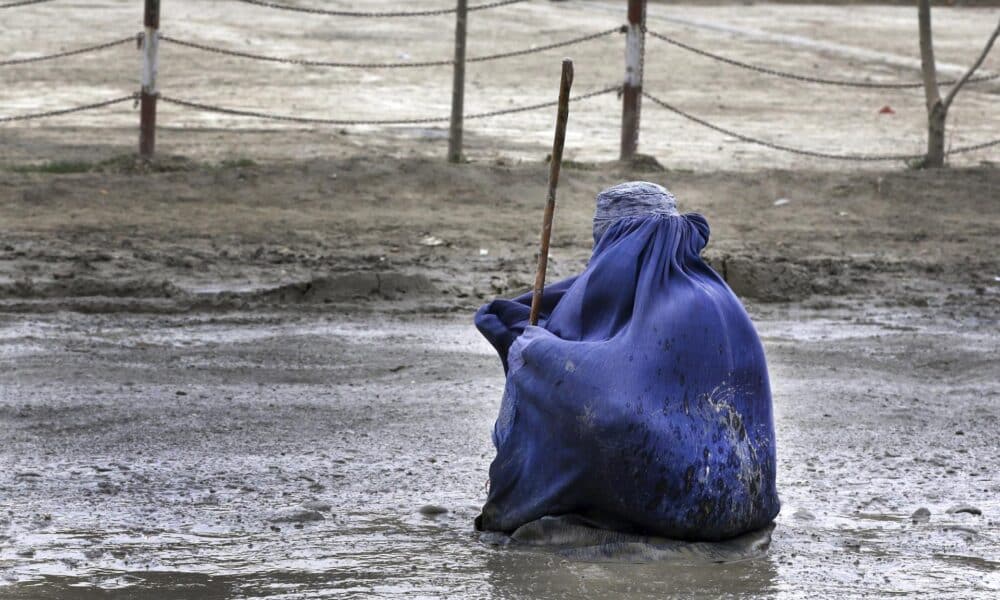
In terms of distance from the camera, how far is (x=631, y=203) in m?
4.99

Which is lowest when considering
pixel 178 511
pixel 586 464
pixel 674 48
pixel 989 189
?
pixel 178 511

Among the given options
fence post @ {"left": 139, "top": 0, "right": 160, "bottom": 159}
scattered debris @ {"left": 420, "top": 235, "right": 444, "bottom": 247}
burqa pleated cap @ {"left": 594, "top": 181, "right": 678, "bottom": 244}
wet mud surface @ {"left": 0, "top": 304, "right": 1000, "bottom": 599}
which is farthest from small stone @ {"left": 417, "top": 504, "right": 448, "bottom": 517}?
fence post @ {"left": 139, "top": 0, "right": 160, "bottom": 159}

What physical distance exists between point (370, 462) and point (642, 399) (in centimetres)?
170

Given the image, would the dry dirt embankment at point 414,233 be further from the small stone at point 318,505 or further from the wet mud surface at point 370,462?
the small stone at point 318,505

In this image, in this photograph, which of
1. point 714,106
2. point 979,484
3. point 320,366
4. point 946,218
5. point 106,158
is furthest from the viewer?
point 714,106

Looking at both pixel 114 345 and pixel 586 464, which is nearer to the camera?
pixel 586 464

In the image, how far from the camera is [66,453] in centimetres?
604

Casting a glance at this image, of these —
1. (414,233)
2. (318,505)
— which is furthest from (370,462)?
(414,233)

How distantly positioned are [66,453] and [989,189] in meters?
8.43

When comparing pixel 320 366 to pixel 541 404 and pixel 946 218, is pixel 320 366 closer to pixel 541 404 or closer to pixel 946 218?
pixel 541 404

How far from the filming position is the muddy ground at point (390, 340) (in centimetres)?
503

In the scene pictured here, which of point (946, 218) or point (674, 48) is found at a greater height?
point (674, 48)

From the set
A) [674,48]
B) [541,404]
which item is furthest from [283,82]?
[541,404]

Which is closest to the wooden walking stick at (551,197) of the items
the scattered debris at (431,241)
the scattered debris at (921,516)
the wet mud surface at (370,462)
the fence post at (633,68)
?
the wet mud surface at (370,462)
